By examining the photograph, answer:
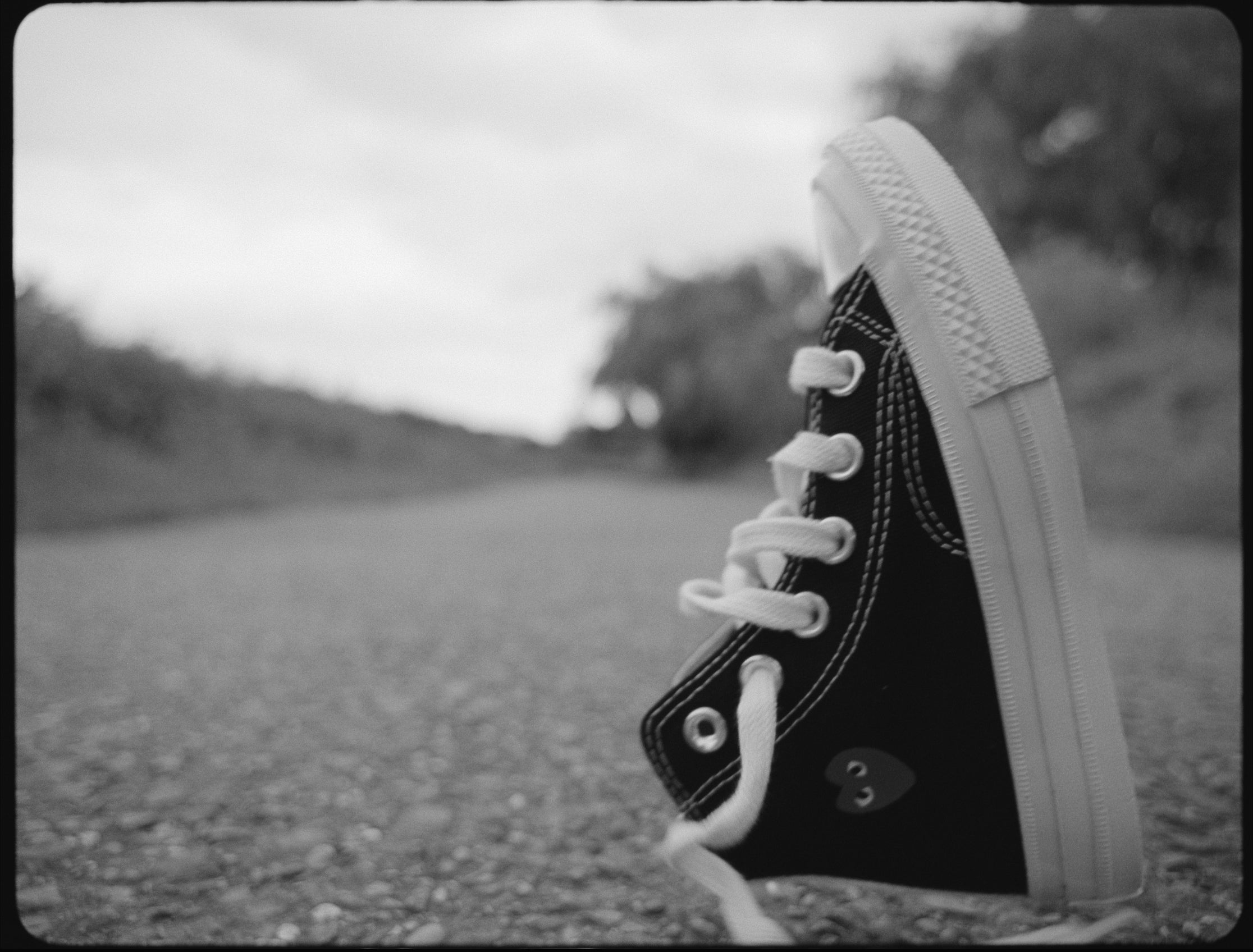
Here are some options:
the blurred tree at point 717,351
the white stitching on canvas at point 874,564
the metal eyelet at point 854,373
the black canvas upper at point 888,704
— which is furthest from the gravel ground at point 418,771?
the blurred tree at point 717,351

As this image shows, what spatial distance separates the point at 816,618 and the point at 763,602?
44mm

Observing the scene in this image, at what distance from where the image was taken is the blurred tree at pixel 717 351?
10.9 meters

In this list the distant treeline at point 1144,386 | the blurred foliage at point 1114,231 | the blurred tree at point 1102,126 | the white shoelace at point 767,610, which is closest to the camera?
the white shoelace at point 767,610

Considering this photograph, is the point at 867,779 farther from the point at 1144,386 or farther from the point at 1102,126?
the point at 1102,126

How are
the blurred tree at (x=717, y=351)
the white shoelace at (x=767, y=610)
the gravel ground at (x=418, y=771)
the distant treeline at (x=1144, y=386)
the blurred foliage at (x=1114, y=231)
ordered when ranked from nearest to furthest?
the white shoelace at (x=767, y=610) < the gravel ground at (x=418, y=771) < the distant treeline at (x=1144, y=386) < the blurred foliage at (x=1114, y=231) < the blurred tree at (x=717, y=351)

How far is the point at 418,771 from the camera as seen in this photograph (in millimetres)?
1090

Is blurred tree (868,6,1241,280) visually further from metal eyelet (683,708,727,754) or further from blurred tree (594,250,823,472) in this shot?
metal eyelet (683,708,727,754)

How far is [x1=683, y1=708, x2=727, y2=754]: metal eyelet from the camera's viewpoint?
2.22 ft

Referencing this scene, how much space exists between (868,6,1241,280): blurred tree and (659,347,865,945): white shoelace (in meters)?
6.89

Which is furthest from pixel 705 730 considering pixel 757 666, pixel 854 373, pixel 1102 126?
pixel 1102 126

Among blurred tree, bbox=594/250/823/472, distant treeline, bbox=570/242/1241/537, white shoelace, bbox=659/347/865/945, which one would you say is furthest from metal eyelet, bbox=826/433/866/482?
blurred tree, bbox=594/250/823/472

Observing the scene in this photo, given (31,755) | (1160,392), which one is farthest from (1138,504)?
(31,755)

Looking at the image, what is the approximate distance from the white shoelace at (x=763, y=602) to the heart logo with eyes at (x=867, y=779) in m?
0.06

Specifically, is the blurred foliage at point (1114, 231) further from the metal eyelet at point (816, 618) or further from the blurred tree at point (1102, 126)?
the metal eyelet at point (816, 618)
